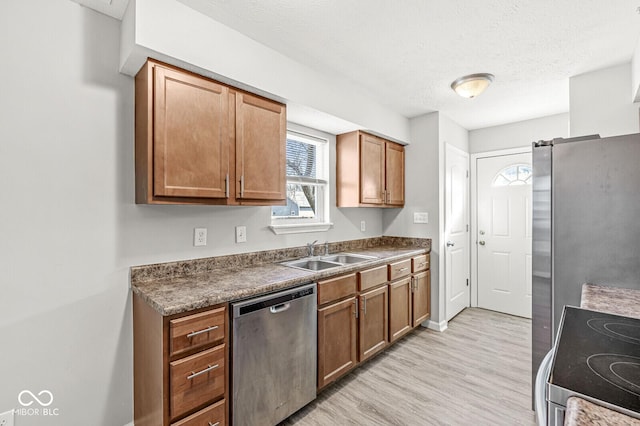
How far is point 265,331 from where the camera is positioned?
5.69 feet

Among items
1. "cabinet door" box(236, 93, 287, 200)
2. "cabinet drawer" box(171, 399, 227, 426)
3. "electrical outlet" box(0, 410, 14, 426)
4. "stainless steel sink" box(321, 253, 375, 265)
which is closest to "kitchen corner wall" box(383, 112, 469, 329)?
"stainless steel sink" box(321, 253, 375, 265)

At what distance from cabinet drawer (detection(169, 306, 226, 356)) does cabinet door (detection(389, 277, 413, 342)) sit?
67.9 inches

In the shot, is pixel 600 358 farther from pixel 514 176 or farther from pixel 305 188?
pixel 514 176

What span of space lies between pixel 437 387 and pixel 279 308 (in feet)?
4.75

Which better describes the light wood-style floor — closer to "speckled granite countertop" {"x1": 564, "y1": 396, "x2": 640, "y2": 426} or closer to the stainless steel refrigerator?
the stainless steel refrigerator

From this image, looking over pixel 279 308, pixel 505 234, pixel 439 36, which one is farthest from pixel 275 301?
pixel 505 234

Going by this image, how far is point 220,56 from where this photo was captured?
6.09 feet

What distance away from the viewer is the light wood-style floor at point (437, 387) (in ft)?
6.46

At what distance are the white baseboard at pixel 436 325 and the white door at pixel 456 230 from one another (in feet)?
0.67

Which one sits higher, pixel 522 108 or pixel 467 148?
pixel 522 108

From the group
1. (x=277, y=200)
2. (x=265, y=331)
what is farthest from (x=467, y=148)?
(x=265, y=331)

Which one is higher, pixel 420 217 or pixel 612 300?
pixel 420 217

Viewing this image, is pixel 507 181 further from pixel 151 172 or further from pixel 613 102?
pixel 151 172

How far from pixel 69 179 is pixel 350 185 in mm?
2234
